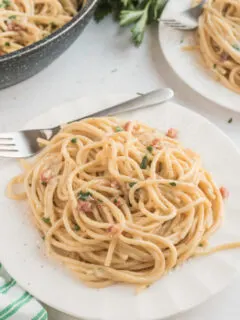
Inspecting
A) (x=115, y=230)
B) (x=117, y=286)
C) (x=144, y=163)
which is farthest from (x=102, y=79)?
(x=117, y=286)

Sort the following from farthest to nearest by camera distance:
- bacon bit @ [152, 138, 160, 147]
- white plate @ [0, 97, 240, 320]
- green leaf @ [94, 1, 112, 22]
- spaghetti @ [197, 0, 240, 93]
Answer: green leaf @ [94, 1, 112, 22] < spaghetti @ [197, 0, 240, 93] < bacon bit @ [152, 138, 160, 147] < white plate @ [0, 97, 240, 320]

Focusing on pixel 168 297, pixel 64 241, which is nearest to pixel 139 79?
pixel 64 241

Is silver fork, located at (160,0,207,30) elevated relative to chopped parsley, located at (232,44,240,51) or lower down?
A: elevated

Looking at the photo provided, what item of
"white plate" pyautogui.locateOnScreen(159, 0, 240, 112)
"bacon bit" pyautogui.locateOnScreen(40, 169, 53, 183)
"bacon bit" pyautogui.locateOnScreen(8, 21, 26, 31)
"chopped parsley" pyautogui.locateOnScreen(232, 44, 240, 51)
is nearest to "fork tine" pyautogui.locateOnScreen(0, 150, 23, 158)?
"bacon bit" pyautogui.locateOnScreen(40, 169, 53, 183)

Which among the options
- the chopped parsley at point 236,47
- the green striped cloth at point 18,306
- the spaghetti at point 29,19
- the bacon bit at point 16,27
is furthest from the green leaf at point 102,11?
the green striped cloth at point 18,306

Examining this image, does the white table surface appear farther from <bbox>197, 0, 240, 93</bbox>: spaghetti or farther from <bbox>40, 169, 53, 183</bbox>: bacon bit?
<bbox>40, 169, 53, 183</bbox>: bacon bit
